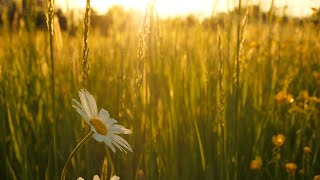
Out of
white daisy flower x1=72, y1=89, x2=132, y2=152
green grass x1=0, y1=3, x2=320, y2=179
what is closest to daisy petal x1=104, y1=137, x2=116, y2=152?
white daisy flower x1=72, y1=89, x2=132, y2=152

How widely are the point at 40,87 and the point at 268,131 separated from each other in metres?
1.01

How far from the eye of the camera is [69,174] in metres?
1.44

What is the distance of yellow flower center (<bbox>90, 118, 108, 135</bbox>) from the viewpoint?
779 millimetres

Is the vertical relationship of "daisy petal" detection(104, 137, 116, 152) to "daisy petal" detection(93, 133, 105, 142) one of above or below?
below

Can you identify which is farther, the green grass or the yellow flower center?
the green grass

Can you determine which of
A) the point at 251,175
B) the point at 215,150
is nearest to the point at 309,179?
the point at 251,175

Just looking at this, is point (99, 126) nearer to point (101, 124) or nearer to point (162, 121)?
point (101, 124)

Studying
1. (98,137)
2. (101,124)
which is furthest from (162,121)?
(98,137)

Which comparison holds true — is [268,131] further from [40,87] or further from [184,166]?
[40,87]

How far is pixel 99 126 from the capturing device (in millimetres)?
794

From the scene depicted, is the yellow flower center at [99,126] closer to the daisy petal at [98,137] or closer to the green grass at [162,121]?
the daisy petal at [98,137]

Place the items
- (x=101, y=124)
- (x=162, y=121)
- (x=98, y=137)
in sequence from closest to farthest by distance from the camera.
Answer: (x=98, y=137)
(x=101, y=124)
(x=162, y=121)

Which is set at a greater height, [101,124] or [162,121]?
[101,124]

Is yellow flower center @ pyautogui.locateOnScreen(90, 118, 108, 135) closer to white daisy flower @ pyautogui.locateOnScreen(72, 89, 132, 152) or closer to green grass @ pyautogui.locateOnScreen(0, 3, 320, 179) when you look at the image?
white daisy flower @ pyautogui.locateOnScreen(72, 89, 132, 152)
